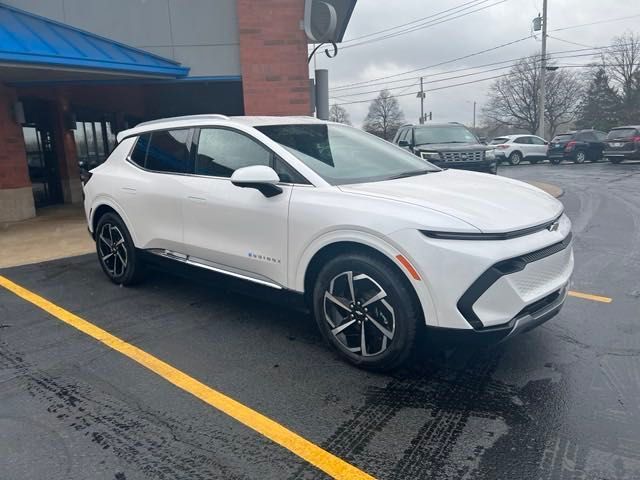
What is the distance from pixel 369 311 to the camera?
127 inches

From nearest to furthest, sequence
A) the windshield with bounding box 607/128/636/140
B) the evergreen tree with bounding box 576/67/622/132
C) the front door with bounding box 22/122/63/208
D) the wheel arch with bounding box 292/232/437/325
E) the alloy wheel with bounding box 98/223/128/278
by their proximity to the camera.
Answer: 1. the wheel arch with bounding box 292/232/437/325
2. the alloy wheel with bounding box 98/223/128/278
3. the front door with bounding box 22/122/63/208
4. the windshield with bounding box 607/128/636/140
5. the evergreen tree with bounding box 576/67/622/132

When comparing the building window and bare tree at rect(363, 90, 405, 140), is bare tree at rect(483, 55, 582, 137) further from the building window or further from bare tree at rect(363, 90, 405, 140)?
the building window

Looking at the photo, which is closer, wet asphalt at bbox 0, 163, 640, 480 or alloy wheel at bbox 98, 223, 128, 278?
wet asphalt at bbox 0, 163, 640, 480

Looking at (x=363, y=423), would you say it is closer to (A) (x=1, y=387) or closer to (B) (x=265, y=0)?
(A) (x=1, y=387)

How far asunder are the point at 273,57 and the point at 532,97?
201 ft

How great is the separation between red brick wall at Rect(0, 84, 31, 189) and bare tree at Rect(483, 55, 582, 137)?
60918 millimetres

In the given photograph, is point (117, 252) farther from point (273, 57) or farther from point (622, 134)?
point (622, 134)

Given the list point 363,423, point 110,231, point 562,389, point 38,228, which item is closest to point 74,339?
point 110,231

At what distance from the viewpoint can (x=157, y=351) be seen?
12.3 ft

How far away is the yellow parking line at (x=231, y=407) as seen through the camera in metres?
2.45

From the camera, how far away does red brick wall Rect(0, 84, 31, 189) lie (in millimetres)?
9609

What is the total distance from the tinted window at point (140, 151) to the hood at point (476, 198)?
247 cm

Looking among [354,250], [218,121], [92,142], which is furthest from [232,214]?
[92,142]

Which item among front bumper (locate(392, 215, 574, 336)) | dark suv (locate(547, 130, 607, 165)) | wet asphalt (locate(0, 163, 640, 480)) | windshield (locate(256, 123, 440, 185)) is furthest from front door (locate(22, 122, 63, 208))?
dark suv (locate(547, 130, 607, 165))
